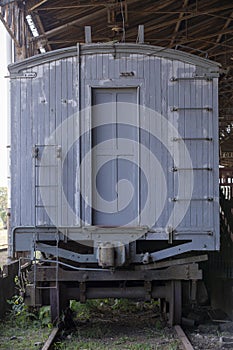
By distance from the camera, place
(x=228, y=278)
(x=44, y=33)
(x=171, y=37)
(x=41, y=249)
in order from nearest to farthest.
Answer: (x=41, y=249), (x=228, y=278), (x=44, y=33), (x=171, y=37)

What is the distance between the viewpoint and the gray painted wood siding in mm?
6812

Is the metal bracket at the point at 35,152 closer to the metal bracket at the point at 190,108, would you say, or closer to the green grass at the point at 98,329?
the metal bracket at the point at 190,108

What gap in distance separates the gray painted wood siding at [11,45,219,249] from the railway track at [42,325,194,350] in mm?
1150

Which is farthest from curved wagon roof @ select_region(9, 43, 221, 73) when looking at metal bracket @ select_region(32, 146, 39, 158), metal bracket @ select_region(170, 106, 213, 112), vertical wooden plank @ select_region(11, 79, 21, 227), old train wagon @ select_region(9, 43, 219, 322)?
metal bracket @ select_region(32, 146, 39, 158)

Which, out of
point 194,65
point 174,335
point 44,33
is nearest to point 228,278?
point 174,335

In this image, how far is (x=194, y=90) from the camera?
687cm

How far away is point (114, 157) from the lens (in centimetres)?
695

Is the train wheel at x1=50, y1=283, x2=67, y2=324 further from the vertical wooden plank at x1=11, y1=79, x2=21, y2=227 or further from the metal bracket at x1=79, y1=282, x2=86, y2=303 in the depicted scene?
the vertical wooden plank at x1=11, y1=79, x2=21, y2=227

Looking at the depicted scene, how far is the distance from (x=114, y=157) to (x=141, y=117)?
23.1 inches

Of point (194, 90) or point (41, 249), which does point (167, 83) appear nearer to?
point (194, 90)

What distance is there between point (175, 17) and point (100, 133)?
8.36 m

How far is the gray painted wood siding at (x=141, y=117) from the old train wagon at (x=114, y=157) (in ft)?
0.04

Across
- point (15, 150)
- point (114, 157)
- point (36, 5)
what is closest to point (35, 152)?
point (15, 150)

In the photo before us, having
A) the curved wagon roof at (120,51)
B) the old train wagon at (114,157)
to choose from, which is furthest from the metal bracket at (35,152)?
the curved wagon roof at (120,51)
